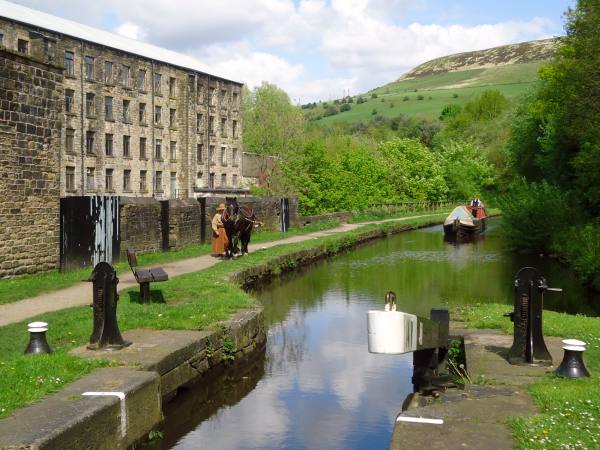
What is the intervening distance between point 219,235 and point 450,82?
131489 mm

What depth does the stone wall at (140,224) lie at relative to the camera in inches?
663

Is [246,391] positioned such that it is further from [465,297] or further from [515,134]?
[515,134]

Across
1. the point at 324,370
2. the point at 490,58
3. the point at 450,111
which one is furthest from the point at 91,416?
the point at 490,58

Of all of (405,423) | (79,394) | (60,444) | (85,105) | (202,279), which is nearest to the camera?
(60,444)

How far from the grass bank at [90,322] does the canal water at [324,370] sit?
880 mm

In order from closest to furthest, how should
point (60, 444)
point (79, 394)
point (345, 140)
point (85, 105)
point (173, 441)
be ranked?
point (60, 444)
point (79, 394)
point (173, 441)
point (85, 105)
point (345, 140)

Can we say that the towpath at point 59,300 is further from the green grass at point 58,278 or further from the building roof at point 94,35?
the building roof at point 94,35

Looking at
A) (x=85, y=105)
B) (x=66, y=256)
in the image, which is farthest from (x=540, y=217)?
(x=85, y=105)

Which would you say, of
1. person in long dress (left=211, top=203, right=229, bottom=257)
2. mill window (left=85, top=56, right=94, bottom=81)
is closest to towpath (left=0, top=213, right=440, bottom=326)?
person in long dress (left=211, top=203, right=229, bottom=257)

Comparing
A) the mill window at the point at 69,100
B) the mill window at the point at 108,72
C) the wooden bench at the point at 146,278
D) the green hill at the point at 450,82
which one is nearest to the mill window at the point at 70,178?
the mill window at the point at 69,100

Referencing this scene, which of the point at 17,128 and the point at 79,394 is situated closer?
the point at 79,394

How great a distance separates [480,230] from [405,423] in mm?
31324

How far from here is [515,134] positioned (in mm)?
35500

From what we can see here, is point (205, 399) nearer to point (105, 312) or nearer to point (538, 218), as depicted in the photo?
point (105, 312)
